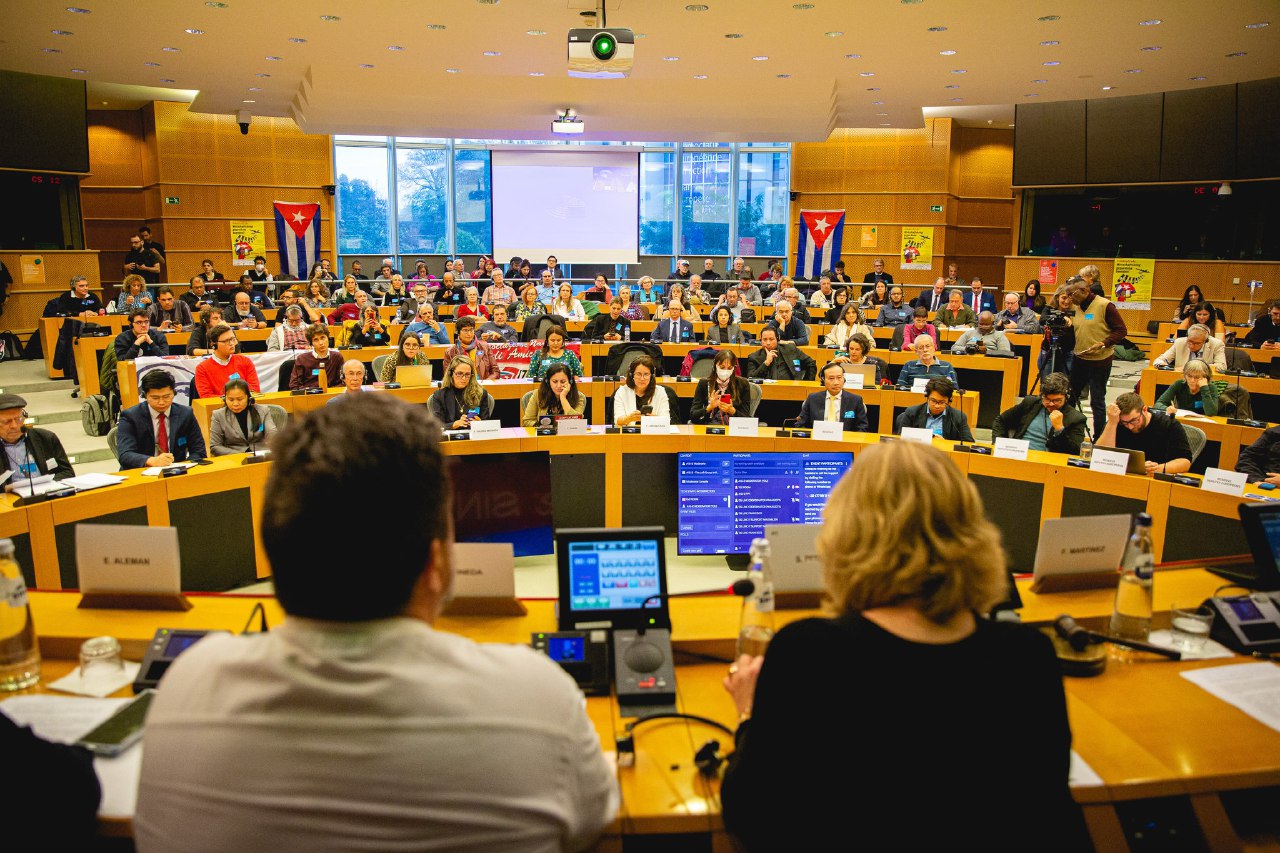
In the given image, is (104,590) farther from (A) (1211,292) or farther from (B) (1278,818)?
(A) (1211,292)

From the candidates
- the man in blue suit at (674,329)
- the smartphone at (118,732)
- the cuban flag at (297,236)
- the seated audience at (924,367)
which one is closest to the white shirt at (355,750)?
the smartphone at (118,732)

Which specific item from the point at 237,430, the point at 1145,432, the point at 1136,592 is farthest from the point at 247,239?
the point at 1136,592

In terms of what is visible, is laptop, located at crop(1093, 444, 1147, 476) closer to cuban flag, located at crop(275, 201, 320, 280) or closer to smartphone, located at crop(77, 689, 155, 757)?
smartphone, located at crop(77, 689, 155, 757)

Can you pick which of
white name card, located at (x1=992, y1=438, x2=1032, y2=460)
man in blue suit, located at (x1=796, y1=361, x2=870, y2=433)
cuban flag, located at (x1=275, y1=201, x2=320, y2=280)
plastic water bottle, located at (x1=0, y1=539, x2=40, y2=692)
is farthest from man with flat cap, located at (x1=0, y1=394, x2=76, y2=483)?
cuban flag, located at (x1=275, y1=201, x2=320, y2=280)

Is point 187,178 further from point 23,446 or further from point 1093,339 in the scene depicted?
point 1093,339

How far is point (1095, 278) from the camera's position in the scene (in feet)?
26.5

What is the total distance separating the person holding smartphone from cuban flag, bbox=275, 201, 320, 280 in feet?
33.3

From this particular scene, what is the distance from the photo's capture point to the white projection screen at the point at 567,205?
16797mm

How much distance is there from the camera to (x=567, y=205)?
55.7 ft

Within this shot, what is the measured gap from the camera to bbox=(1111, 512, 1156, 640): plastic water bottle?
95.2 inches

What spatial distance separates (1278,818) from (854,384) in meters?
5.30

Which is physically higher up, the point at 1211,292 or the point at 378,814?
the point at 1211,292

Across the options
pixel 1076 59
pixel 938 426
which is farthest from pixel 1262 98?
pixel 938 426

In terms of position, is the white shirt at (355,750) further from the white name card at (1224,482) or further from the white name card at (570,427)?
the white name card at (570,427)
